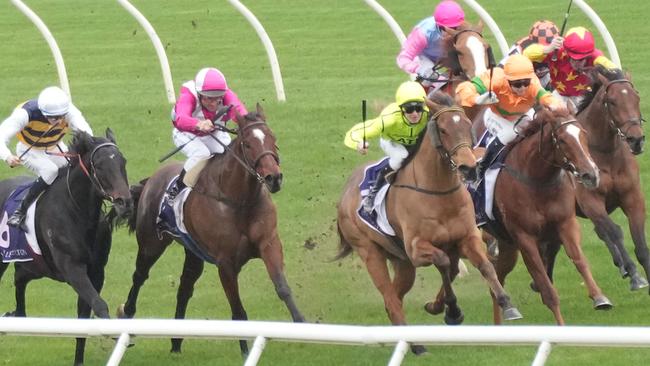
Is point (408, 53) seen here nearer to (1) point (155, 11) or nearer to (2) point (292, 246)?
(2) point (292, 246)

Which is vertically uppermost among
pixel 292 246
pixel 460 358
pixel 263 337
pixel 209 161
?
pixel 263 337

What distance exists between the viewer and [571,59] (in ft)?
35.6

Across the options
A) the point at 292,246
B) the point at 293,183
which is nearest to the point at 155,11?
the point at 293,183

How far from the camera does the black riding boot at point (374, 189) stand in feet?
31.4

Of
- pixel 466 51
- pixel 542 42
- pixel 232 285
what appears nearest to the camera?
pixel 232 285

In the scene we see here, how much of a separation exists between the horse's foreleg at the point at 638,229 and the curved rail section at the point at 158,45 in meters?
6.00

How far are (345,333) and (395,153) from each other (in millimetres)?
3909

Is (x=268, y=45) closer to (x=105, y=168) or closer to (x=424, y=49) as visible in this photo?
(x=424, y=49)

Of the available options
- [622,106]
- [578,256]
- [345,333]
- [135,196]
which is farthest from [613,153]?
[345,333]

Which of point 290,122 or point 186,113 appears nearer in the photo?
point 186,113

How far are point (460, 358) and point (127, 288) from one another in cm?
349

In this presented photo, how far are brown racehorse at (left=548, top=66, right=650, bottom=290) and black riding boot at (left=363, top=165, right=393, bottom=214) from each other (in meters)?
1.41

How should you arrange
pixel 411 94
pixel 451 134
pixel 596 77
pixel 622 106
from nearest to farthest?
pixel 451 134 < pixel 411 94 < pixel 622 106 < pixel 596 77

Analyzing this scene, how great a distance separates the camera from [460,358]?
884cm
